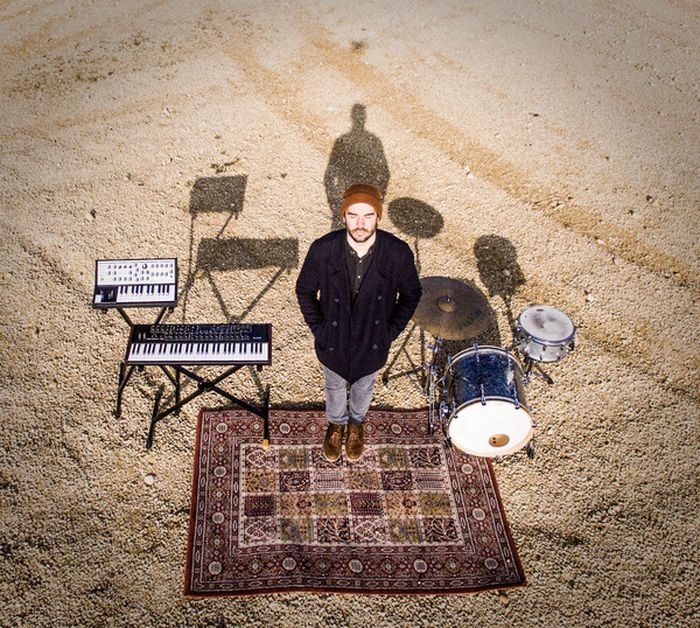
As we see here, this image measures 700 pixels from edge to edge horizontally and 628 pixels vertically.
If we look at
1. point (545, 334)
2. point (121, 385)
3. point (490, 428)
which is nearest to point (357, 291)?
point (490, 428)

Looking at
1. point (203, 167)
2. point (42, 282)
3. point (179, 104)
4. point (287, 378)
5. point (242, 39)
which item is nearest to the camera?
point (287, 378)

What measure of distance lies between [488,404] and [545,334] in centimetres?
146

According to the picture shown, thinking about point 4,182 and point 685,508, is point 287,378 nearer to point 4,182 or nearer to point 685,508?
point 685,508

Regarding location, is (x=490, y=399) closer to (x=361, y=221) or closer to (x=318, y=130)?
(x=361, y=221)

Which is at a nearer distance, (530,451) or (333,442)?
(333,442)

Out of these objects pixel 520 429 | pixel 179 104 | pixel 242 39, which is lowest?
pixel 520 429

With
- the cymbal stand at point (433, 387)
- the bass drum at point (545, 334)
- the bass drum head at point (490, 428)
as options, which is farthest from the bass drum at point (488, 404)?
the bass drum at point (545, 334)

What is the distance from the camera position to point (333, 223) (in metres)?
8.65

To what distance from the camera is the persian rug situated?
5.32 meters

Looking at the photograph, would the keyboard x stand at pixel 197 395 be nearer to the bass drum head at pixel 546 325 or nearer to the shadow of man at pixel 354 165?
the bass drum head at pixel 546 325

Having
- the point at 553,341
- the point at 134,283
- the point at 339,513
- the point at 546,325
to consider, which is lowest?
the point at 339,513

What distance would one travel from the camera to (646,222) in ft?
29.1

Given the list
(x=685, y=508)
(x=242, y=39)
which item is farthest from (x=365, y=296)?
(x=242, y=39)

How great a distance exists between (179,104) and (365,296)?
795 centimetres
